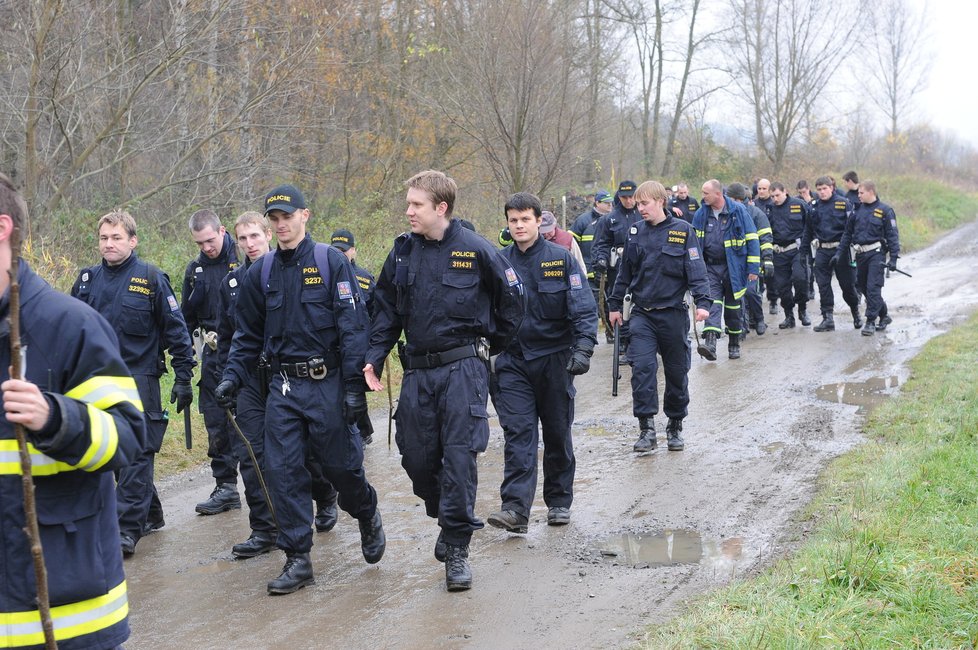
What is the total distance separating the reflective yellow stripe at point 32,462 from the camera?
2.71 m

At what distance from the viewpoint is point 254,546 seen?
6551mm

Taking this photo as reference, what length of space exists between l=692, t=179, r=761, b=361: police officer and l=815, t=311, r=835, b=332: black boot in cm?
285

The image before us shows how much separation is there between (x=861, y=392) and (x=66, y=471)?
9535mm

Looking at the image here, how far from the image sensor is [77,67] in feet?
44.4

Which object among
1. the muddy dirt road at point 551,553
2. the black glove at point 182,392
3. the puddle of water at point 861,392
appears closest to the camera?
the muddy dirt road at point 551,553

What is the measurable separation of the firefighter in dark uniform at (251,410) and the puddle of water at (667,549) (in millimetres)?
2133

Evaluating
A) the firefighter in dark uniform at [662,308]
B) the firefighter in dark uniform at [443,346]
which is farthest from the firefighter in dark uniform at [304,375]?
A: the firefighter in dark uniform at [662,308]

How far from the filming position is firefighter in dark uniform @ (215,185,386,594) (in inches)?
228

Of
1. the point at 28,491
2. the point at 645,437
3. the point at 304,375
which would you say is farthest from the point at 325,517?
the point at 28,491

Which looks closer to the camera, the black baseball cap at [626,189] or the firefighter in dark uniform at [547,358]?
the firefighter in dark uniform at [547,358]

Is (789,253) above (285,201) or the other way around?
the other way around

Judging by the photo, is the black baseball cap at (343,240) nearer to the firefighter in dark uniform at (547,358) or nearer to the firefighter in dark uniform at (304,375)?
the firefighter in dark uniform at (547,358)

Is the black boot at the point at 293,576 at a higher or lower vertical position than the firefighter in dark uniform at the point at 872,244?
lower

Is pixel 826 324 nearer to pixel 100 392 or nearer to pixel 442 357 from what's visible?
pixel 442 357
